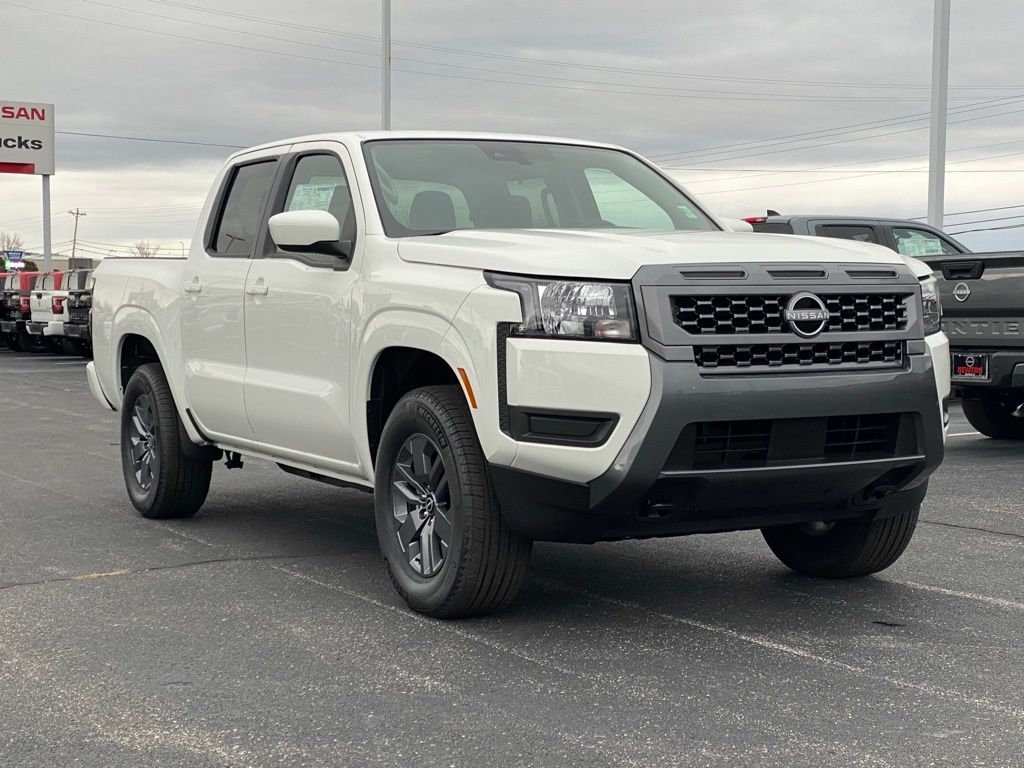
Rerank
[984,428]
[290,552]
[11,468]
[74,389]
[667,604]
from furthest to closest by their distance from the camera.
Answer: [74,389] < [984,428] < [11,468] < [290,552] < [667,604]

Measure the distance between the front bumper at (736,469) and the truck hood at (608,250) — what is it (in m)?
0.39

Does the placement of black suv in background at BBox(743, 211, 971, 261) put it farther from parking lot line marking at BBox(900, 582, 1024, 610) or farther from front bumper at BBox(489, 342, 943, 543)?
front bumper at BBox(489, 342, 943, 543)

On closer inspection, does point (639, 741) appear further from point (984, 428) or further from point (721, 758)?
point (984, 428)

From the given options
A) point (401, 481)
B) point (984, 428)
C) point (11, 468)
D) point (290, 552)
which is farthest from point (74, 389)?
point (401, 481)

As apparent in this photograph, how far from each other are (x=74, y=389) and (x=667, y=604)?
16.1m

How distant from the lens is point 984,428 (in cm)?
1229

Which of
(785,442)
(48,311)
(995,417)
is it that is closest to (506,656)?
(785,442)

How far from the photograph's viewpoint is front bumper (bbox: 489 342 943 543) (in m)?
4.71

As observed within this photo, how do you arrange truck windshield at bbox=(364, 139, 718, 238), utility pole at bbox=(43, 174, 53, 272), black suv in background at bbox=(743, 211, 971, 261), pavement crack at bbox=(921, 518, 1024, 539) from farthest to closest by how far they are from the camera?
1. utility pole at bbox=(43, 174, 53, 272)
2. black suv in background at bbox=(743, 211, 971, 261)
3. pavement crack at bbox=(921, 518, 1024, 539)
4. truck windshield at bbox=(364, 139, 718, 238)

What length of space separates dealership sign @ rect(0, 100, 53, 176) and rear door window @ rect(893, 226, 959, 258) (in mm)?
41257

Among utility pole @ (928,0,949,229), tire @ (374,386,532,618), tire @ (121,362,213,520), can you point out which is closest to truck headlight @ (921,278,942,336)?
tire @ (374,386,532,618)

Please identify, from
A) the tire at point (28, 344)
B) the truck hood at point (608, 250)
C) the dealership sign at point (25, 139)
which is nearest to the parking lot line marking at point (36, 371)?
the tire at point (28, 344)

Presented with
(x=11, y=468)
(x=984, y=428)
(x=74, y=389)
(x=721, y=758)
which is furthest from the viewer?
(x=74, y=389)

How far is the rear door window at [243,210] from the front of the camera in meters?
7.04
